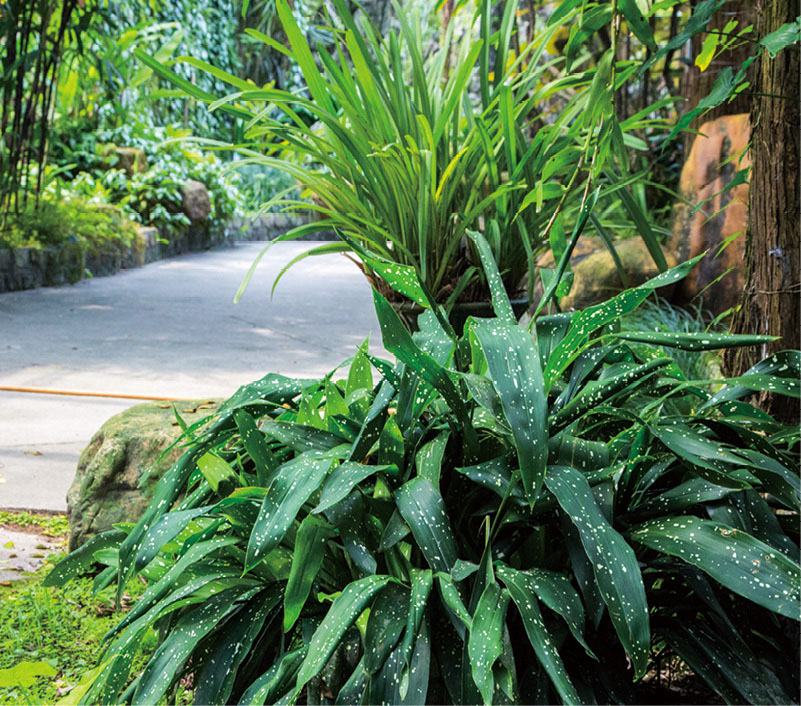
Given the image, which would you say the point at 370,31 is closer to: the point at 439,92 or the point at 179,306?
the point at 439,92

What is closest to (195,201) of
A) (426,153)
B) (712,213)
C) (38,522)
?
(712,213)

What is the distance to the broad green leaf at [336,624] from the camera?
2.90ft

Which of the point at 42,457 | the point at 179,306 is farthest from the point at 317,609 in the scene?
the point at 179,306

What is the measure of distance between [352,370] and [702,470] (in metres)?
0.60

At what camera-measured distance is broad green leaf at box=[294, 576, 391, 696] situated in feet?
2.90

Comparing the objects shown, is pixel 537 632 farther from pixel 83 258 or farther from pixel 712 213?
pixel 83 258

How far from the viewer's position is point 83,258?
20.3 feet

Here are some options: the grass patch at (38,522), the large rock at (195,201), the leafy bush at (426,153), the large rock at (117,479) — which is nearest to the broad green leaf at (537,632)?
the leafy bush at (426,153)

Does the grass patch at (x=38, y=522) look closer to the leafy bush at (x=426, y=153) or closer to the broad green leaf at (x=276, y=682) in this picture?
the leafy bush at (x=426, y=153)

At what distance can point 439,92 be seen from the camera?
5.72 ft

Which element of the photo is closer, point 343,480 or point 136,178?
point 343,480

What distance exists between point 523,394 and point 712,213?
10.1ft

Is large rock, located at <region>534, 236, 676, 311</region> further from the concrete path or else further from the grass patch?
the grass patch

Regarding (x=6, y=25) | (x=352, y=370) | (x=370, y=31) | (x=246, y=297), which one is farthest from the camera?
(x=246, y=297)
